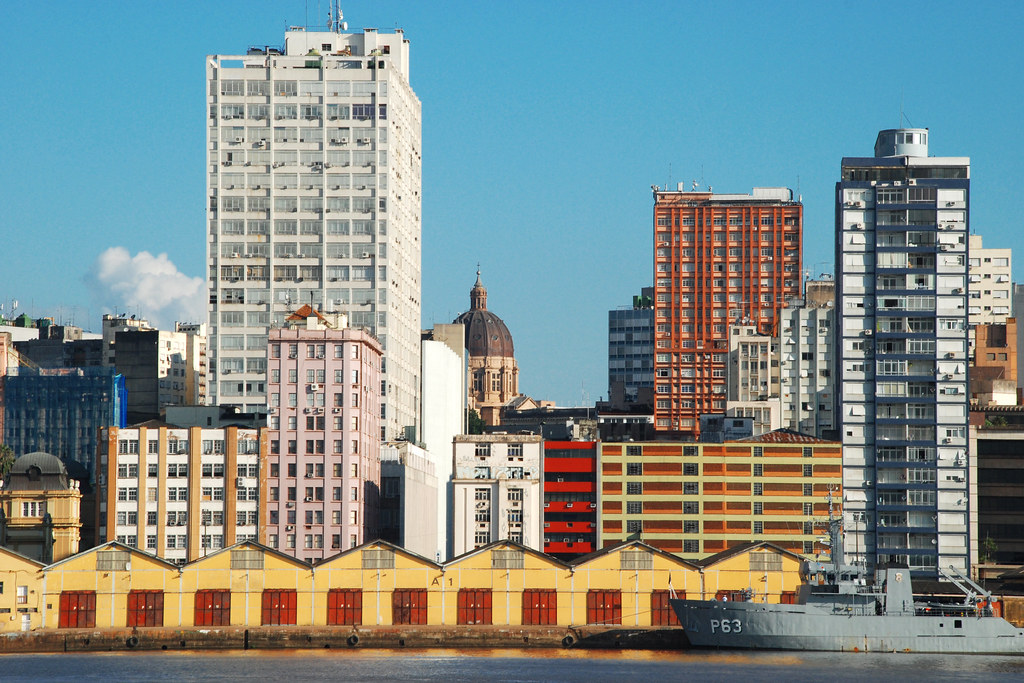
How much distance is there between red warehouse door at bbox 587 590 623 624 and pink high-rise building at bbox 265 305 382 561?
35.4 m

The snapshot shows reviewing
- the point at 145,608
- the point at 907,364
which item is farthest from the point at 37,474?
the point at 907,364

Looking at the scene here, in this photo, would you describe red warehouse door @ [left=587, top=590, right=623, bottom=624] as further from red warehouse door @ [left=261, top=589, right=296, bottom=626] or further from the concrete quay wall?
red warehouse door @ [left=261, top=589, right=296, bottom=626]

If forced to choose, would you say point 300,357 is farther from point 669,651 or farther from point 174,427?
point 669,651

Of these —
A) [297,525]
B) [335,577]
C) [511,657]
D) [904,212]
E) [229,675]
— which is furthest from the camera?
[904,212]

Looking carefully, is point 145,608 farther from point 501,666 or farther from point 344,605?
point 501,666

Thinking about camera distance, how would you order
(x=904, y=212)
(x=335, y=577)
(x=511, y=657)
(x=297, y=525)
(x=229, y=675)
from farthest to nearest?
(x=904, y=212) → (x=297, y=525) → (x=335, y=577) → (x=511, y=657) → (x=229, y=675)

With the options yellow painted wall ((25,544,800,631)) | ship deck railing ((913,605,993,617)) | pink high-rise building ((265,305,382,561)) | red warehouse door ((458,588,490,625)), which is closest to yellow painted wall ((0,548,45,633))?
yellow painted wall ((25,544,800,631))

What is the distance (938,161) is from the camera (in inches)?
7835

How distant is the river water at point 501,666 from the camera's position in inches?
5010

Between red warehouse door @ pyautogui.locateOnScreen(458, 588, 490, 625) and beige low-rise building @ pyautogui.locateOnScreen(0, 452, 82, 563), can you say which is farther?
beige low-rise building @ pyautogui.locateOnScreen(0, 452, 82, 563)

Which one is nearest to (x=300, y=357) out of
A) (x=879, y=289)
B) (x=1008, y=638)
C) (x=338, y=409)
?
(x=338, y=409)

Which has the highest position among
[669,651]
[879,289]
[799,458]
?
[879,289]

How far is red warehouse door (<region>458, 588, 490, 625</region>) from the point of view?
154 metres

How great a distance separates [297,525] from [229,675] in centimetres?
5552
